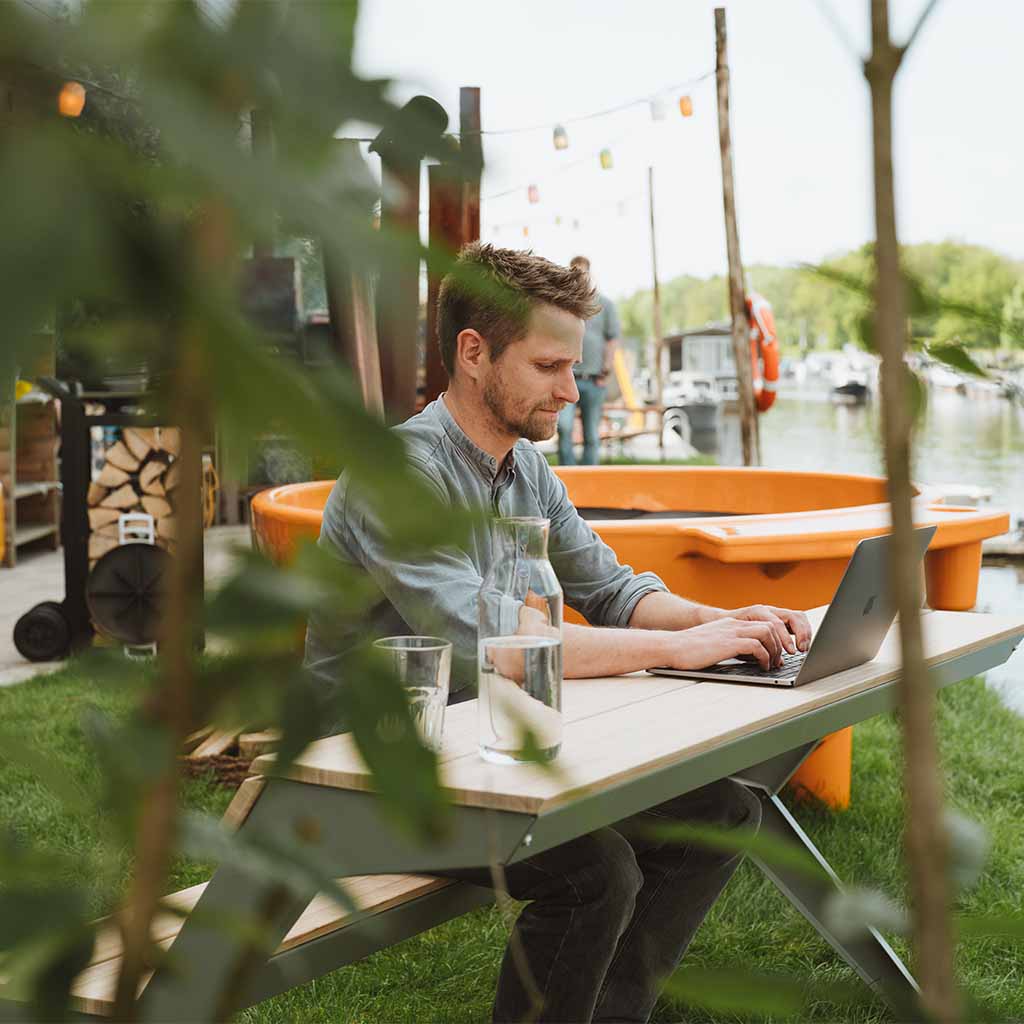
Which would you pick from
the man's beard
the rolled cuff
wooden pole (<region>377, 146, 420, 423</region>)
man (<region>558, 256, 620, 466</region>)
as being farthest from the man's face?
man (<region>558, 256, 620, 466</region>)

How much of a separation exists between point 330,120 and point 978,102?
364 millimetres

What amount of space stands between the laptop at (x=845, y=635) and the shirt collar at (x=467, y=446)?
57 cm

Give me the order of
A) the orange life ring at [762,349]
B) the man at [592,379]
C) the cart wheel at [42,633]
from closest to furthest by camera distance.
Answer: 1. the cart wheel at [42,633]
2. the orange life ring at [762,349]
3. the man at [592,379]

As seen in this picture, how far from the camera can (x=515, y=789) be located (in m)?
1.08

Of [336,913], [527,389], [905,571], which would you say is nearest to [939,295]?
[905,571]

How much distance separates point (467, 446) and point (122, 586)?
268 cm

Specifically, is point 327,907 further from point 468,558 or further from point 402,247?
point 402,247

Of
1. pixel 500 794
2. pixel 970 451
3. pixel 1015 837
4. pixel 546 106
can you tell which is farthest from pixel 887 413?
pixel 970 451

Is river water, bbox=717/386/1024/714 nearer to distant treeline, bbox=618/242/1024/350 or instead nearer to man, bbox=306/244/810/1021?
distant treeline, bbox=618/242/1024/350

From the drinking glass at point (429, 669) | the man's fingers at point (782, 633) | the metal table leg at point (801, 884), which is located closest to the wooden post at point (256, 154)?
the drinking glass at point (429, 669)

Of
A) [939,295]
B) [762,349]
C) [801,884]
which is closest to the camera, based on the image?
[939,295]

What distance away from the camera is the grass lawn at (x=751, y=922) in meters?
2.15

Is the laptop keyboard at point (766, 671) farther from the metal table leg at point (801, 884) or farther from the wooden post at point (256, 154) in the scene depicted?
the wooden post at point (256, 154)

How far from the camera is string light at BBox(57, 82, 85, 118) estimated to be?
357mm
